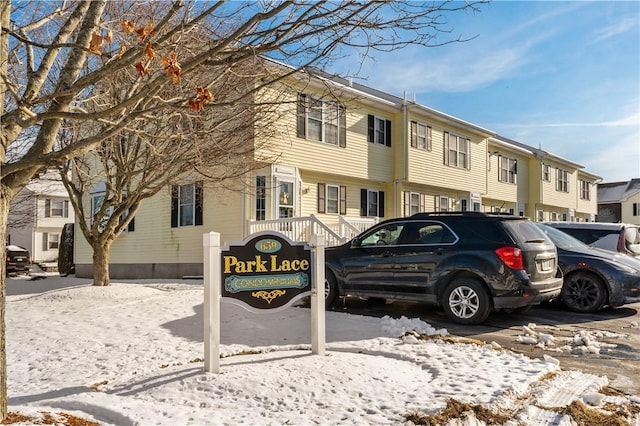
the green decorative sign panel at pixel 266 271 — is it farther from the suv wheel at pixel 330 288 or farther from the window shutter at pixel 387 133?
the window shutter at pixel 387 133

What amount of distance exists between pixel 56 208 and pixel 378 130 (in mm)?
29930

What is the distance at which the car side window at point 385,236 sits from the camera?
9406 mm

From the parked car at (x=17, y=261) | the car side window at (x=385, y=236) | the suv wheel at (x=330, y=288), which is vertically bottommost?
the parked car at (x=17, y=261)

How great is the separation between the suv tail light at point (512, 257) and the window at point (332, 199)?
10431 mm

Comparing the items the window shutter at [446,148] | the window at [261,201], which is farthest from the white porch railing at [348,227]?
the window shutter at [446,148]

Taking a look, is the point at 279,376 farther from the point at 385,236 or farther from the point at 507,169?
the point at 507,169

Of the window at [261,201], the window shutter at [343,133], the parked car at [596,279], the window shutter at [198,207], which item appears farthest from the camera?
the window shutter at [343,133]

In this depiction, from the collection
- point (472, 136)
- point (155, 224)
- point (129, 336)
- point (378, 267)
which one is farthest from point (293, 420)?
point (472, 136)

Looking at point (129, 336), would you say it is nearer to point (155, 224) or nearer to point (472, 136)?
point (155, 224)

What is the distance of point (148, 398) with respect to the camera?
472 cm

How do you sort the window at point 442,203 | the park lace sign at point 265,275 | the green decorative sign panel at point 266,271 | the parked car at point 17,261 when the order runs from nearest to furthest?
the park lace sign at point 265,275 < the green decorative sign panel at point 266,271 < the window at point 442,203 < the parked car at point 17,261

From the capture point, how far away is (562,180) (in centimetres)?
3541

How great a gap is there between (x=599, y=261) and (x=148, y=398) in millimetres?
8425

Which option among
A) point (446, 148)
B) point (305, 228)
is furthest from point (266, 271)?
point (446, 148)
